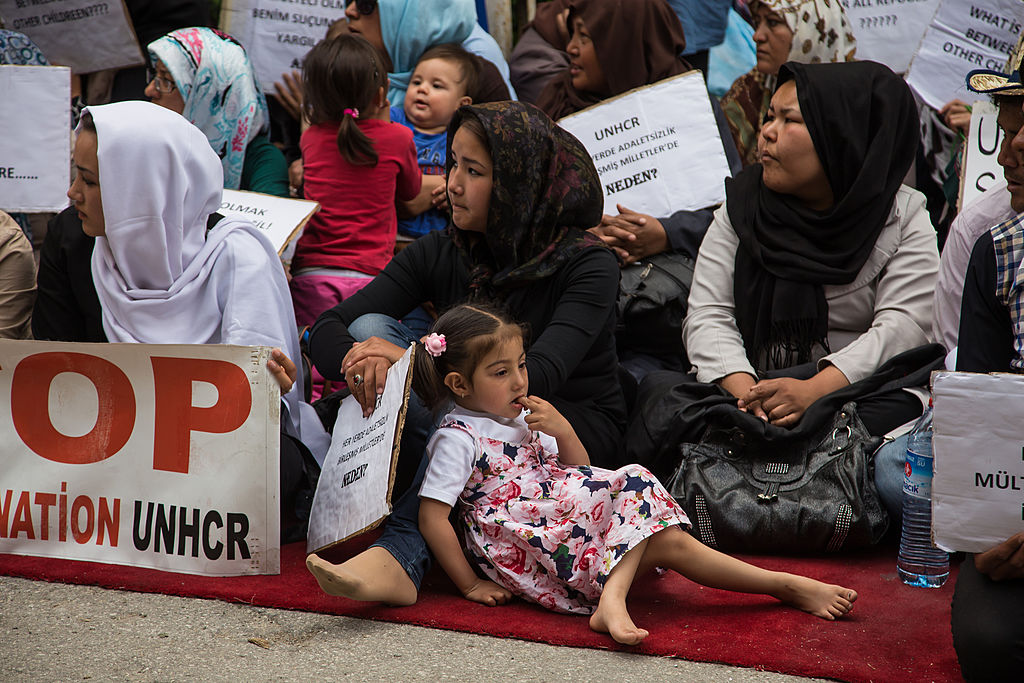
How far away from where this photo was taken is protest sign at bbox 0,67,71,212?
422 cm

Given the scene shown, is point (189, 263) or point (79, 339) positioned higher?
point (189, 263)

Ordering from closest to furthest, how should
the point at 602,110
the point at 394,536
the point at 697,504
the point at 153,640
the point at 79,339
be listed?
the point at 153,640 → the point at 394,536 → the point at 697,504 → the point at 79,339 → the point at 602,110

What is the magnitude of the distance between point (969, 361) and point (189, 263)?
89.6 inches

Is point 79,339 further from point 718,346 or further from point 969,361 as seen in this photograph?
point 969,361

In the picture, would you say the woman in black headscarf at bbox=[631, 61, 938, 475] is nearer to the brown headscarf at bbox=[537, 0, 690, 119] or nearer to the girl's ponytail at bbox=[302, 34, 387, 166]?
the brown headscarf at bbox=[537, 0, 690, 119]

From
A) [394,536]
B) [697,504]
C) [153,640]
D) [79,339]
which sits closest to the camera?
[153,640]

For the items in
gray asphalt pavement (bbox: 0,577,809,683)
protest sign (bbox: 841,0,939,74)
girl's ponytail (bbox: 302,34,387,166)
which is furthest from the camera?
protest sign (bbox: 841,0,939,74)

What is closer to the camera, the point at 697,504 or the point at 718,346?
the point at 697,504

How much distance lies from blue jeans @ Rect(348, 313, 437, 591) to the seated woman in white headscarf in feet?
0.89

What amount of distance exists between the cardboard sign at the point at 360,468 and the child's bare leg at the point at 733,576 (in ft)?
2.31

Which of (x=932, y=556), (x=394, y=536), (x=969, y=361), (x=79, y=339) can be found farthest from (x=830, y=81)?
(x=79, y=339)

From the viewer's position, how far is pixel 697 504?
3293 millimetres

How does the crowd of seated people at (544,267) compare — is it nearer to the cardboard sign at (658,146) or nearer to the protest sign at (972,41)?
the cardboard sign at (658,146)

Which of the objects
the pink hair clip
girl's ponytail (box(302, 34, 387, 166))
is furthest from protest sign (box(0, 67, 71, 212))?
the pink hair clip
